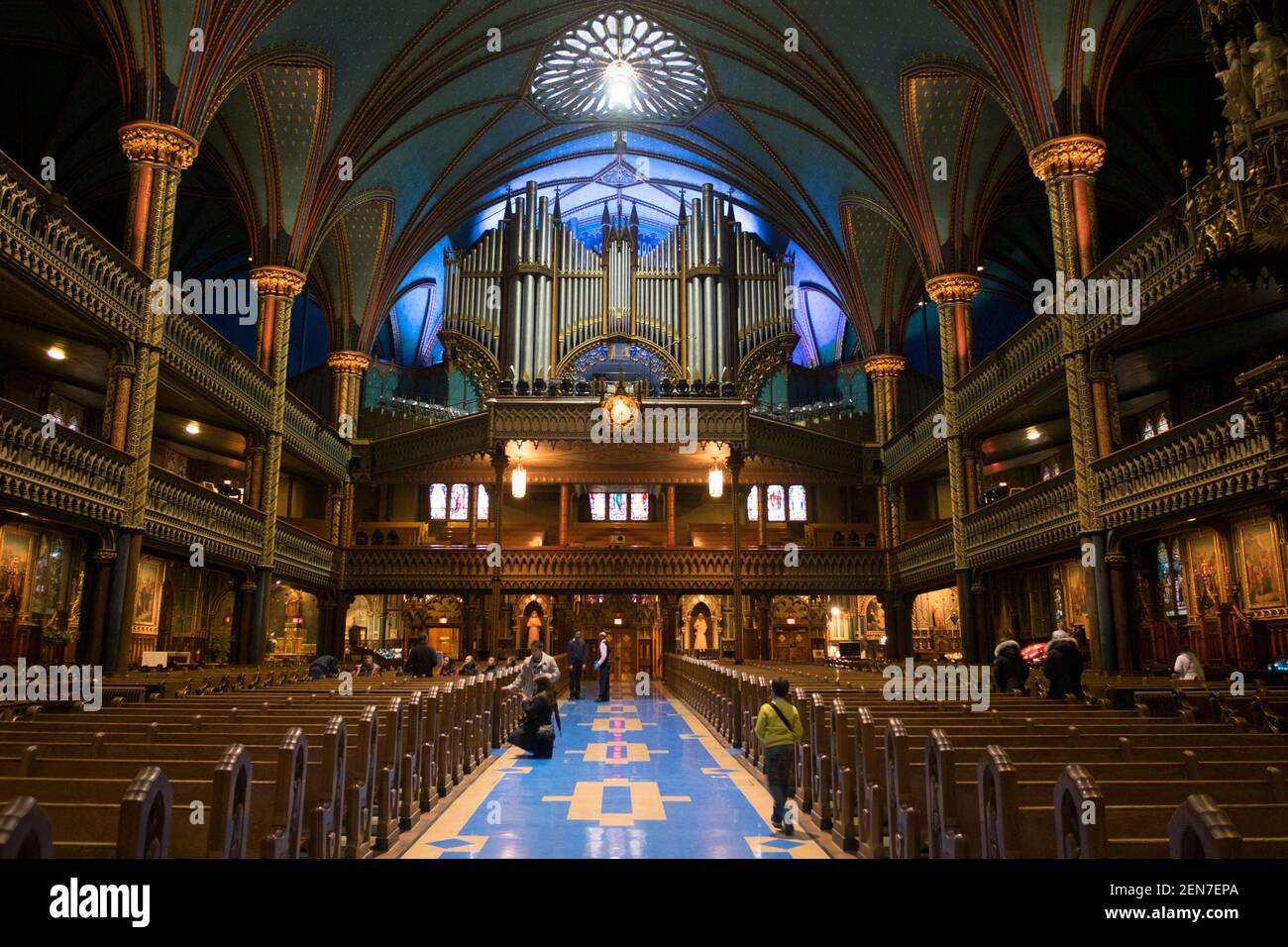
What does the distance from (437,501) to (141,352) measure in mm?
16390

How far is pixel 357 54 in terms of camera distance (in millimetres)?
19953

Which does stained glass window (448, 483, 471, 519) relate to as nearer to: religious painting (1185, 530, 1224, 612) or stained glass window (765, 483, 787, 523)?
stained glass window (765, 483, 787, 523)

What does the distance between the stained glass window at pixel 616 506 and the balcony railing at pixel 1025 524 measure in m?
13.6

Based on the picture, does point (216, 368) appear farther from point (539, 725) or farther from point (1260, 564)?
point (1260, 564)

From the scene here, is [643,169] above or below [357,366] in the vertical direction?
above

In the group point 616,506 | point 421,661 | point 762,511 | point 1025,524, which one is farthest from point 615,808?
point 616,506

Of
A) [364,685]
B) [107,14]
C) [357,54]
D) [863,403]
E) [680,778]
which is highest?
[357,54]

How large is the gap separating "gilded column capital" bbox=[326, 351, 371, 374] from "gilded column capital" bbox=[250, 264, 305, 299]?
548 centimetres

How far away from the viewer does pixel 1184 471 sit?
12477 mm

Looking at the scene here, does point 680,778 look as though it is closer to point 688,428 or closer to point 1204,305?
point 1204,305

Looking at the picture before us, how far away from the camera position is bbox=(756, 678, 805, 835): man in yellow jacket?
6828 mm

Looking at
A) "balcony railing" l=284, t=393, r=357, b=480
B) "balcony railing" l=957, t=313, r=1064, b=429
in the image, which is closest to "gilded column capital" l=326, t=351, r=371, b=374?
"balcony railing" l=284, t=393, r=357, b=480
